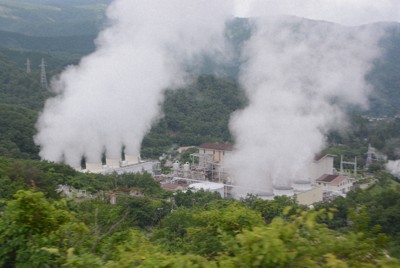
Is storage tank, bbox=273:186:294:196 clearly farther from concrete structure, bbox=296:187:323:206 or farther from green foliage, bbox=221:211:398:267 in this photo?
green foliage, bbox=221:211:398:267

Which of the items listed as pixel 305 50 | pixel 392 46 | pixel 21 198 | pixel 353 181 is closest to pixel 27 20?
pixel 392 46

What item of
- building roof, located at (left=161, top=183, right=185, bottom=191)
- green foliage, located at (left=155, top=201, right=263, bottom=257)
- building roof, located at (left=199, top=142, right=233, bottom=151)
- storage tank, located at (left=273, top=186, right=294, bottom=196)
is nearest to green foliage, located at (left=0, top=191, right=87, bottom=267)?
green foliage, located at (left=155, top=201, right=263, bottom=257)

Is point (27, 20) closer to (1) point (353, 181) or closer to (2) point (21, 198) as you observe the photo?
(1) point (353, 181)

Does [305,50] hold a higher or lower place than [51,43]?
lower

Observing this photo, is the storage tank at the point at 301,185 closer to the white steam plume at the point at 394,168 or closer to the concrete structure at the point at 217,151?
the concrete structure at the point at 217,151

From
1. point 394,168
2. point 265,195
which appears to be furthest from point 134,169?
point 394,168

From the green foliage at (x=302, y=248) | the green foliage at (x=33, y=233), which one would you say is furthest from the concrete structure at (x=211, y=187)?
the green foliage at (x=302, y=248)
